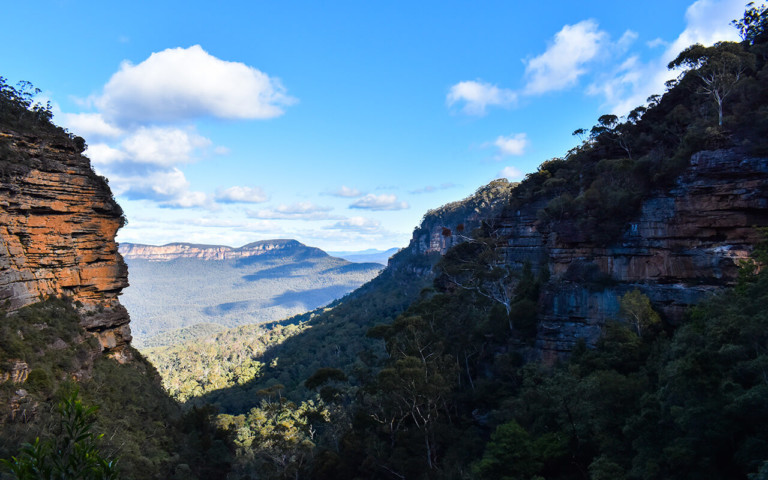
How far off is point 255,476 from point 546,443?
25.6 metres

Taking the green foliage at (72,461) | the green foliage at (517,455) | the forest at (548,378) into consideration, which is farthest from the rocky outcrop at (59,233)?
the green foliage at (517,455)

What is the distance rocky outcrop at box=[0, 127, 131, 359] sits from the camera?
2406cm

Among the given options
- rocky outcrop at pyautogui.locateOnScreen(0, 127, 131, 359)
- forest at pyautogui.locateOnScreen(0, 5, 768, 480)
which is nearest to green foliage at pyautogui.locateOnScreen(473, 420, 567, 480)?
forest at pyautogui.locateOnScreen(0, 5, 768, 480)

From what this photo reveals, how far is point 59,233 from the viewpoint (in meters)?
27.2

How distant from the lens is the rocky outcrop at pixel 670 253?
23.0 meters

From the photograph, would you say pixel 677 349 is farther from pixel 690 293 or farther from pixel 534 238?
pixel 534 238

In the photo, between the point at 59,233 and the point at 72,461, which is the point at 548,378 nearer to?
the point at 72,461

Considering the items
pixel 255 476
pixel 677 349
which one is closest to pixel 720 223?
pixel 677 349

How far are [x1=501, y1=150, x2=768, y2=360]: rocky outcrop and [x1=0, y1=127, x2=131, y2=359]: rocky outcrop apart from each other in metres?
32.3

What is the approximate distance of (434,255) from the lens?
117812 millimetres

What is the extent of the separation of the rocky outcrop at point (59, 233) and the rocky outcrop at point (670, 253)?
106ft

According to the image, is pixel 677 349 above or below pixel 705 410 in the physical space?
above

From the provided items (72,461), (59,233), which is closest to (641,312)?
(72,461)

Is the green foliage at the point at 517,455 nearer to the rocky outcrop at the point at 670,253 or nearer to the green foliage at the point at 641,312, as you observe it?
the green foliage at the point at 641,312
